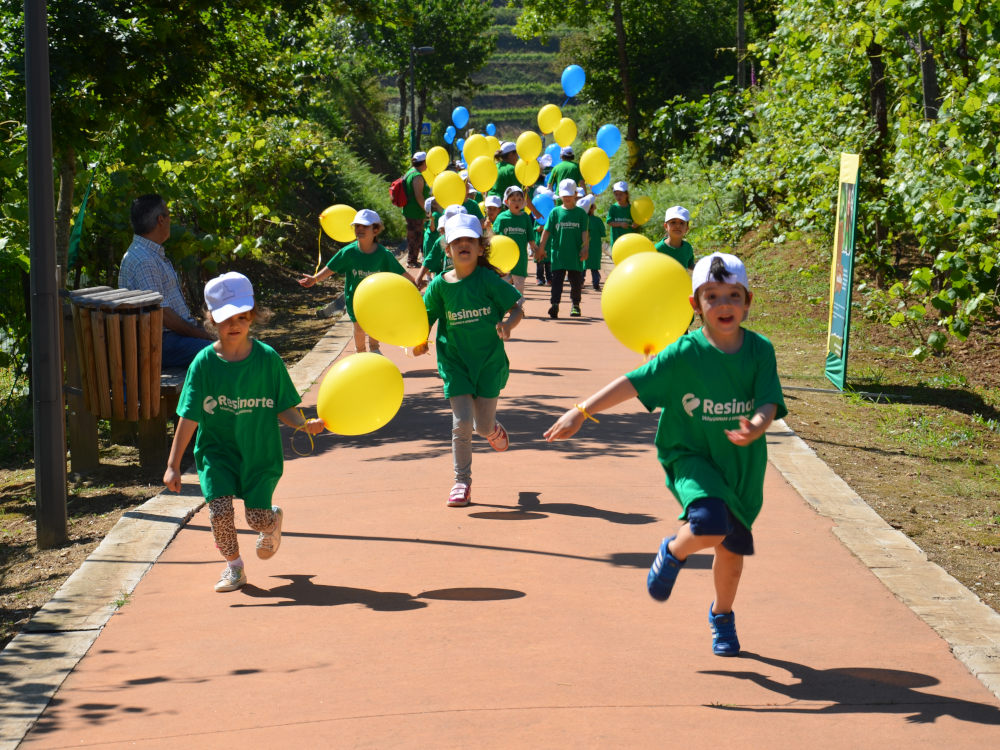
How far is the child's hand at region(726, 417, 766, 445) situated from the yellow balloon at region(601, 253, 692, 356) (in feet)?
3.39

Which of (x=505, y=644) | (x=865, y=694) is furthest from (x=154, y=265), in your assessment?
(x=865, y=694)

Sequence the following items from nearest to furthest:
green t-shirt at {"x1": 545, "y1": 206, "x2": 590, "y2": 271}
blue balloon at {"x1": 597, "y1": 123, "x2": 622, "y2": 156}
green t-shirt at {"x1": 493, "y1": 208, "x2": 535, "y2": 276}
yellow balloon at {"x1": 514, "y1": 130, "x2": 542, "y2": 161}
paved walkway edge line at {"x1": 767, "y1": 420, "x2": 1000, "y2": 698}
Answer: paved walkway edge line at {"x1": 767, "y1": 420, "x2": 1000, "y2": 698} → green t-shirt at {"x1": 493, "y1": 208, "x2": 535, "y2": 276} → green t-shirt at {"x1": 545, "y1": 206, "x2": 590, "y2": 271} → yellow balloon at {"x1": 514, "y1": 130, "x2": 542, "y2": 161} → blue balloon at {"x1": 597, "y1": 123, "x2": 622, "y2": 156}

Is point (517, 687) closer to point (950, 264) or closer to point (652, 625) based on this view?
A: point (652, 625)

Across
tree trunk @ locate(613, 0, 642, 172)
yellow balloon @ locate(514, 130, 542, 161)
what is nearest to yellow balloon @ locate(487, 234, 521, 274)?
yellow balloon @ locate(514, 130, 542, 161)

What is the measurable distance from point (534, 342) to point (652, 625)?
906cm

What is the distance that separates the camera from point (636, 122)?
41406 mm

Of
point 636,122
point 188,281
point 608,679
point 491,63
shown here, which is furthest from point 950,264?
point 491,63

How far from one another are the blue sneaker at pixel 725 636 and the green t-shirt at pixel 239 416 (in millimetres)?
2201

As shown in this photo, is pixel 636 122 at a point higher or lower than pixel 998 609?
higher

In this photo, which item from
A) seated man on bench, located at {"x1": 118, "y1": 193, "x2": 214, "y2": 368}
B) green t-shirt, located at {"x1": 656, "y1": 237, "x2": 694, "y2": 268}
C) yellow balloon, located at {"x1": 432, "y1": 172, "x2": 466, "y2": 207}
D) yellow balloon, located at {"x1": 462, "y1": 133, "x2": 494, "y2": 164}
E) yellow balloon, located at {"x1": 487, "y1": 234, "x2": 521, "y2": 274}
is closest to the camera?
seated man on bench, located at {"x1": 118, "y1": 193, "x2": 214, "y2": 368}

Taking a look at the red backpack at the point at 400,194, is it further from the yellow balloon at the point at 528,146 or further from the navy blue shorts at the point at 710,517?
the navy blue shorts at the point at 710,517

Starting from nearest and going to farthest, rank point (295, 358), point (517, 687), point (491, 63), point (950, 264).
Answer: point (517, 687), point (950, 264), point (295, 358), point (491, 63)

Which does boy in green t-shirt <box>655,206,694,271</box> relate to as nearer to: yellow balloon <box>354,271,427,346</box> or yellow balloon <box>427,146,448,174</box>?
yellow balloon <box>354,271,427,346</box>

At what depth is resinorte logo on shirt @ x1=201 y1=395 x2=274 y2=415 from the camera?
18.9ft
